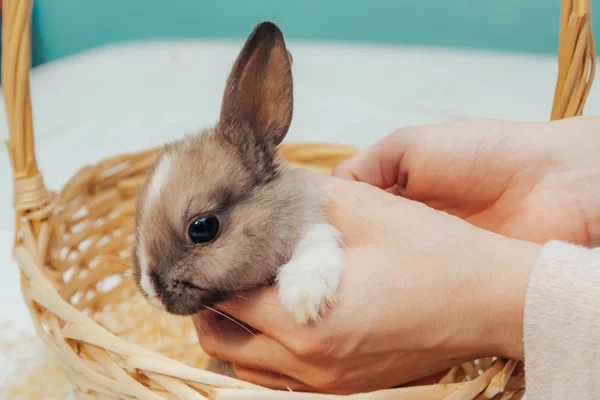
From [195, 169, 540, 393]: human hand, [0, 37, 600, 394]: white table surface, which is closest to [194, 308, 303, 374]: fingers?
[195, 169, 540, 393]: human hand

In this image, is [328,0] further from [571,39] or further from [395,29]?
[571,39]

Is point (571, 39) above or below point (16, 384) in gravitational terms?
above

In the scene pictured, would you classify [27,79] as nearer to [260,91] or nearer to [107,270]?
[260,91]

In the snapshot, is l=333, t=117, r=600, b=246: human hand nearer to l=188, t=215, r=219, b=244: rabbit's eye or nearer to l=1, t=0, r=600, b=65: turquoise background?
l=188, t=215, r=219, b=244: rabbit's eye

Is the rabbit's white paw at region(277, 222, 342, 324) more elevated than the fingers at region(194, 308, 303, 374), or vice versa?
the rabbit's white paw at region(277, 222, 342, 324)

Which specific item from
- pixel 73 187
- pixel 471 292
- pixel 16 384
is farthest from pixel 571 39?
pixel 16 384

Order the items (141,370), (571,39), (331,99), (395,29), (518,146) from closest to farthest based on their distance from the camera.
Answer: (141,370)
(571,39)
(518,146)
(331,99)
(395,29)
